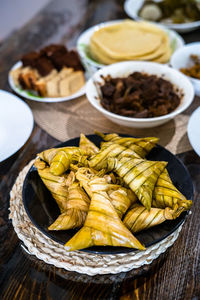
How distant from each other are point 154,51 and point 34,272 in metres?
0.94

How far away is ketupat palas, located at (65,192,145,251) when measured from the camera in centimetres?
49

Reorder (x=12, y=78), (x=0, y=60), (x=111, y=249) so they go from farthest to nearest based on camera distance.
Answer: (x=0, y=60), (x=12, y=78), (x=111, y=249)

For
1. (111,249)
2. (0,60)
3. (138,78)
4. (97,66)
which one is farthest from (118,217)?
(0,60)

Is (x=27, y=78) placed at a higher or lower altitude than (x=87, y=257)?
higher

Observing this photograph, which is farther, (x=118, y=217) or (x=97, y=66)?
(x=97, y=66)

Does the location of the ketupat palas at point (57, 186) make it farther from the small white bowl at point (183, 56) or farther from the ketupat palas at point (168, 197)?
the small white bowl at point (183, 56)

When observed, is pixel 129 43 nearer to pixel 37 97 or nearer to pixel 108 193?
pixel 37 97

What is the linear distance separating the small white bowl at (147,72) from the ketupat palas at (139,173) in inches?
9.6

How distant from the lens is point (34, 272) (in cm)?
58

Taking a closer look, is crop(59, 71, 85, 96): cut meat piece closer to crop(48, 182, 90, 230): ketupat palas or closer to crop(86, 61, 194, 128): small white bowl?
crop(86, 61, 194, 128): small white bowl

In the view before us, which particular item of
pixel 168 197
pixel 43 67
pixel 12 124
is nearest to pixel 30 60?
→ pixel 43 67

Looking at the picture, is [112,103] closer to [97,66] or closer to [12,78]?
[97,66]

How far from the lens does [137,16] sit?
5.00ft

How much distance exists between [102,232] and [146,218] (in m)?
0.09
